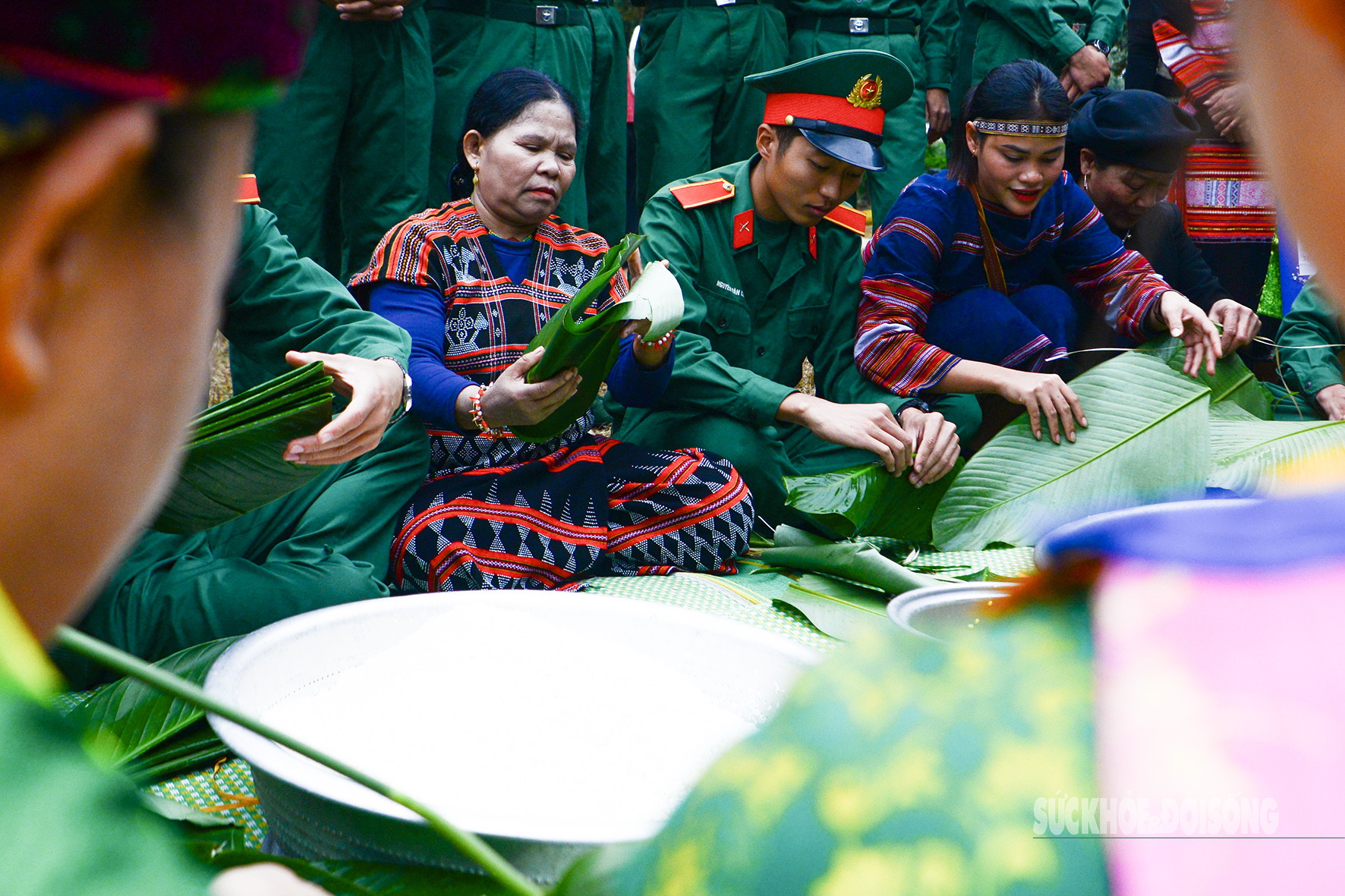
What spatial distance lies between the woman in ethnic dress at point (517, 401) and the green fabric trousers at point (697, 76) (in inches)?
46.5

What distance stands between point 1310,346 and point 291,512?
212cm

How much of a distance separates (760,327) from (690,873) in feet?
7.39

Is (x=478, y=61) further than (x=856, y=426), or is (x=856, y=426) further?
(x=478, y=61)

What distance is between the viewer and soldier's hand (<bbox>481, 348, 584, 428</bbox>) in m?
1.72

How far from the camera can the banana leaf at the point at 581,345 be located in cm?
164

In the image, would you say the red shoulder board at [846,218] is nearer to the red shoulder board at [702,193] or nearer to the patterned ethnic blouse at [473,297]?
the red shoulder board at [702,193]

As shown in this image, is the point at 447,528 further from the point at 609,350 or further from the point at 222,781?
the point at 222,781

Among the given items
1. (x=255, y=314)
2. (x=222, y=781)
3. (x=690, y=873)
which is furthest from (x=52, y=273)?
(x=255, y=314)

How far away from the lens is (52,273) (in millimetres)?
239

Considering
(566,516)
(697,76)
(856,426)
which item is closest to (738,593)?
(566,516)

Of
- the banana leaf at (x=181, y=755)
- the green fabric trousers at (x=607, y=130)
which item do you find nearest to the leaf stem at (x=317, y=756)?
the banana leaf at (x=181, y=755)

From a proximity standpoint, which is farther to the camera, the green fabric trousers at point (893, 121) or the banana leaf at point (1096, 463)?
the green fabric trousers at point (893, 121)

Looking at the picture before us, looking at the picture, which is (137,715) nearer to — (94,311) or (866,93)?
(94,311)

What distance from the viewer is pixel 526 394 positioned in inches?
67.4
